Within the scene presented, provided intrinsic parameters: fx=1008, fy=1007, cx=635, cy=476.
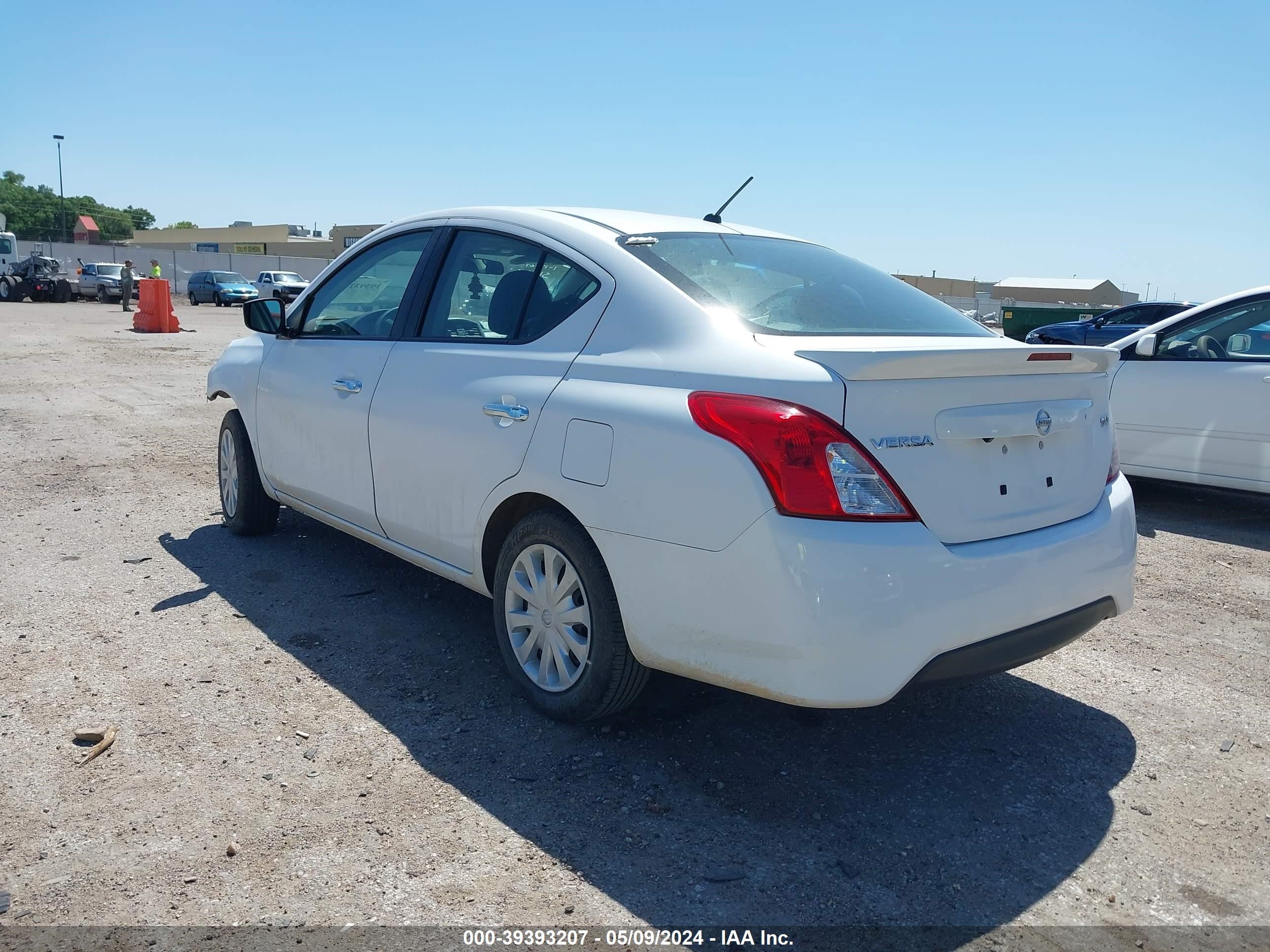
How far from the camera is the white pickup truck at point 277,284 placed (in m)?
41.7

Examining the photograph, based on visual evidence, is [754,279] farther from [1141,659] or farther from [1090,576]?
[1141,659]

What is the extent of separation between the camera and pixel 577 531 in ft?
10.8

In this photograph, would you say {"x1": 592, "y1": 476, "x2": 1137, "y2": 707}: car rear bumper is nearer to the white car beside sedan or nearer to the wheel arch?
the wheel arch

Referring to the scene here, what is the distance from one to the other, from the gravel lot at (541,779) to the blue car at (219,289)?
4129cm

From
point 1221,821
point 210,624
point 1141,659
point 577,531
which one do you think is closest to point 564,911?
point 577,531

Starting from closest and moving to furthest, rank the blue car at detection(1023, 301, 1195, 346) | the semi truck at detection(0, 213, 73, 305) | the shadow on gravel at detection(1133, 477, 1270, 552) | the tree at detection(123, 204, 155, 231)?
1. the shadow on gravel at detection(1133, 477, 1270, 552)
2. the blue car at detection(1023, 301, 1195, 346)
3. the semi truck at detection(0, 213, 73, 305)
4. the tree at detection(123, 204, 155, 231)

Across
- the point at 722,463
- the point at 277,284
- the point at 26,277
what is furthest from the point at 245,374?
the point at 277,284

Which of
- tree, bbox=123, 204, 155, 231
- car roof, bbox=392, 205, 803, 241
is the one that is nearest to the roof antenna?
car roof, bbox=392, 205, 803, 241

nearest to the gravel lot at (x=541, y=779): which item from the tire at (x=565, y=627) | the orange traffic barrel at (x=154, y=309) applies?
the tire at (x=565, y=627)

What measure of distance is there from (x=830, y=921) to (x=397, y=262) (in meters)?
3.31

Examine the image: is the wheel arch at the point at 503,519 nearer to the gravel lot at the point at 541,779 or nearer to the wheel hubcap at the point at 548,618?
the wheel hubcap at the point at 548,618

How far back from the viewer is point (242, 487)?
5621 mm

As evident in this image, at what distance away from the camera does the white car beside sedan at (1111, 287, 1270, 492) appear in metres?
6.75

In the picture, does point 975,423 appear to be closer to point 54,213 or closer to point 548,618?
point 548,618
